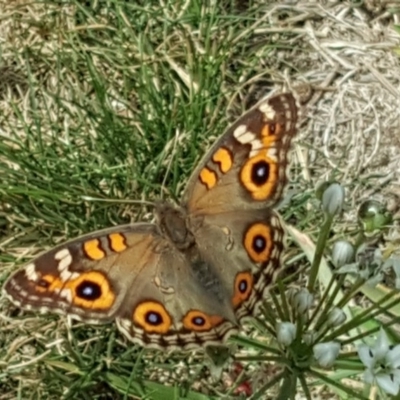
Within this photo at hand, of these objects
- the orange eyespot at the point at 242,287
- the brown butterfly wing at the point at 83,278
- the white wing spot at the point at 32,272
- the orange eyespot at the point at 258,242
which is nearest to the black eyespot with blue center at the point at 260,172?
the orange eyespot at the point at 258,242

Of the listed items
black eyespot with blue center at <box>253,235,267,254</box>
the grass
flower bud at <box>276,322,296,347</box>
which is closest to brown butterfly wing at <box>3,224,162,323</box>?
black eyespot with blue center at <box>253,235,267,254</box>

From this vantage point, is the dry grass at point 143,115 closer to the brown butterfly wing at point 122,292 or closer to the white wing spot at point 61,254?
the brown butterfly wing at point 122,292

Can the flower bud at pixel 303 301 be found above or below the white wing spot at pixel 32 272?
below

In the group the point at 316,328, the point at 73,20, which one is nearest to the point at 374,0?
the point at 73,20

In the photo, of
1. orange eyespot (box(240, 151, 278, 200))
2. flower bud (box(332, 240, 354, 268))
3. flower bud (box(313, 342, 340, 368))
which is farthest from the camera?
orange eyespot (box(240, 151, 278, 200))

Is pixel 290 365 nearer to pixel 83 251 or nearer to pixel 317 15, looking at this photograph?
pixel 83 251

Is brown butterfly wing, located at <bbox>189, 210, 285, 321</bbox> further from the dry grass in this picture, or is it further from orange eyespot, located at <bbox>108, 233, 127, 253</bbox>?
the dry grass
